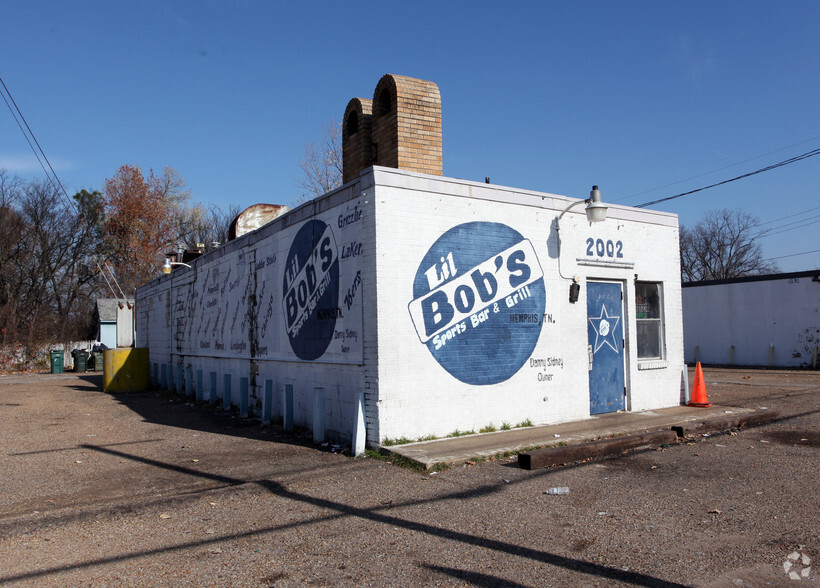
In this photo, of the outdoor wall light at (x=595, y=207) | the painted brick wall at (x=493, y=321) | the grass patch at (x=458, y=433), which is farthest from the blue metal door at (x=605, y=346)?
the grass patch at (x=458, y=433)

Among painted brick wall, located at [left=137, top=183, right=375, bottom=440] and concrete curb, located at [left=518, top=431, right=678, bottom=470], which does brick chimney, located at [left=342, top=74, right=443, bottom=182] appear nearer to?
painted brick wall, located at [left=137, top=183, right=375, bottom=440]

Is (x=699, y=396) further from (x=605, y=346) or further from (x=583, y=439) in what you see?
(x=583, y=439)

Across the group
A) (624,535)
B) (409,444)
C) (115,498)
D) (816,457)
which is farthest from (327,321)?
(816,457)

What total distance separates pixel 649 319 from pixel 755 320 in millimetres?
16681

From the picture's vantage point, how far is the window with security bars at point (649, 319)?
470 inches

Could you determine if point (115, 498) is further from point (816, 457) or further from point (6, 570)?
point (816, 457)

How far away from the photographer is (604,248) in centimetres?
1130

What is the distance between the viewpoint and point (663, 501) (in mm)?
5941

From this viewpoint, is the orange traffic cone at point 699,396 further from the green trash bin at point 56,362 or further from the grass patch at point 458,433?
the green trash bin at point 56,362

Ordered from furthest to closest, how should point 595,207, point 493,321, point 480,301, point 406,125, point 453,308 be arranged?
point 406,125
point 595,207
point 493,321
point 480,301
point 453,308

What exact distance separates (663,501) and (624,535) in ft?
3.90

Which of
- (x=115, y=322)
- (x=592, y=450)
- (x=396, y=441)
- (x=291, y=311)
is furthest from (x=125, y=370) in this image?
(x=115, y=322)

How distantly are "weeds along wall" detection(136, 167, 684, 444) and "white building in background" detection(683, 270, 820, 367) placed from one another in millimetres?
15225

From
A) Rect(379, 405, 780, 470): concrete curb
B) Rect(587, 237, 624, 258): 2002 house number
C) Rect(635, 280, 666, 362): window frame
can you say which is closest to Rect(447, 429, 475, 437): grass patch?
Rect(379, 405, 780, 470): concrete curb
